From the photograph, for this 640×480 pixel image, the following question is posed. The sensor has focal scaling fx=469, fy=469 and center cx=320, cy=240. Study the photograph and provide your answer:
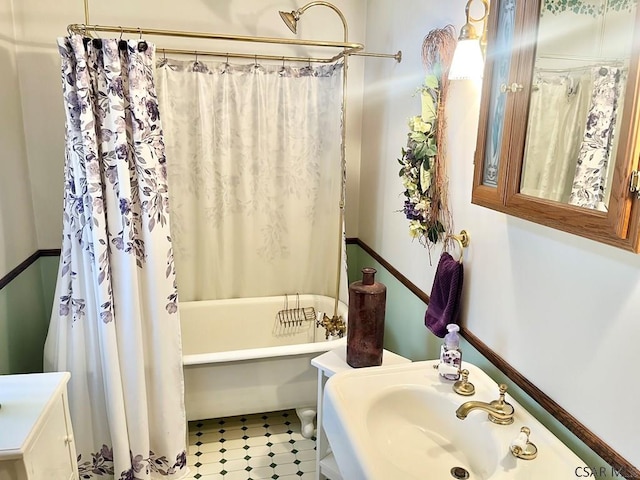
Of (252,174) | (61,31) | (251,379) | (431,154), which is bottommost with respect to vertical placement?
(251,379)

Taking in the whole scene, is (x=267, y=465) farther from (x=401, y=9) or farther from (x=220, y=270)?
(x=401, y=9)

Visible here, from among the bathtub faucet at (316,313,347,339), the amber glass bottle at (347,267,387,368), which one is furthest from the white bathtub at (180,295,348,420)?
the amber glass bottle at (347,267,387,368)

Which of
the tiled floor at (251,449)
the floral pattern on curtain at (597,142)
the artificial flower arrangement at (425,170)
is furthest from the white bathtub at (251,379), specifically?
the floral pattern on curtain at (597,142)

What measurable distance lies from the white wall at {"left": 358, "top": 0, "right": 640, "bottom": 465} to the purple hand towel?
0.14ft

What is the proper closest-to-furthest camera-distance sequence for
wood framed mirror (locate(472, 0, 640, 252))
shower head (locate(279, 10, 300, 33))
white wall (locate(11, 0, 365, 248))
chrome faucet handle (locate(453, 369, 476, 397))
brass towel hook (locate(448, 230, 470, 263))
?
1. wood framed mirror (locate(472, 0, 640, 252))
2. chrome faucet handle (locate(453, 369, 476, 397))
3. brass towel hook (locate(448, 230, 470, 263))
4. shower head (locate(279, 10, 300, 33))
5. white wall (locate(11, 0, 365, 248))

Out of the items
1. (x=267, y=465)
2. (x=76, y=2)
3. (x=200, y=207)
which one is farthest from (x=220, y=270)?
(x=76, y=2)

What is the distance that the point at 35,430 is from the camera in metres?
1.37

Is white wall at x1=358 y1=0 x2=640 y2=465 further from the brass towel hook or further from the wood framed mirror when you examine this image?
the wood framed mirror

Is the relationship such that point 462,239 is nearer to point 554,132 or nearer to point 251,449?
point 554,132

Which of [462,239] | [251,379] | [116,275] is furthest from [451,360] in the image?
[116,275]

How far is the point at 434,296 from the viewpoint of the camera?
72.4 inches

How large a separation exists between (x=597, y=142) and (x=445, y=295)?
89 cm

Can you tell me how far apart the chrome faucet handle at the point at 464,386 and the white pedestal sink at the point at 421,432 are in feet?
0.05

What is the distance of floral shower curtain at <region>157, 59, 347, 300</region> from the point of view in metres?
2.62
